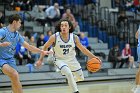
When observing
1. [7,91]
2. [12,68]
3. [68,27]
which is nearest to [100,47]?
[7,91]

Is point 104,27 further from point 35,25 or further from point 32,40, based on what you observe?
point 32,40

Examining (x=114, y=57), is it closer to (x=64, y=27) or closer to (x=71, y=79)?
(x=64, y=27)

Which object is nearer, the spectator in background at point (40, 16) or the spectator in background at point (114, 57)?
the spectator in background at point (114, 57)

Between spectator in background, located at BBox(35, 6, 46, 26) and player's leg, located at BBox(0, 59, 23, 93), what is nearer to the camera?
player's leg, located at BBox(0, 59, 23, 93)

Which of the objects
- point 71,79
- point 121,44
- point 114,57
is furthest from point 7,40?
point 121,44

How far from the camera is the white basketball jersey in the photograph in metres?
7.83

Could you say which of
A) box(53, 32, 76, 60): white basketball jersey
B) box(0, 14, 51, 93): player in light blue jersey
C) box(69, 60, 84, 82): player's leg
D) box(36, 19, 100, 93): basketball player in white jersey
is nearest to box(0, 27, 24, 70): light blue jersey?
box(0, 14, 51, 93): player in light blue jersey

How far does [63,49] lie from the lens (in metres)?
7.82

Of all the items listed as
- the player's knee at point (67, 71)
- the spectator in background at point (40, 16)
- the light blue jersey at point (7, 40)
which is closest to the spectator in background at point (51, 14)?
the spectator in background at point (40, 16)

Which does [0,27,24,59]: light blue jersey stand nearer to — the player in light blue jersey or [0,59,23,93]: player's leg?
the player in light blue jersey

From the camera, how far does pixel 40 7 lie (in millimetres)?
16422

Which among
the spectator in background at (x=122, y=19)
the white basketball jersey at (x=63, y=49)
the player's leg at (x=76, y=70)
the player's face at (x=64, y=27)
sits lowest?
the player's leg at (x=76, y=70)

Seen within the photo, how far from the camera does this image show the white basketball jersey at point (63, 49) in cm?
783

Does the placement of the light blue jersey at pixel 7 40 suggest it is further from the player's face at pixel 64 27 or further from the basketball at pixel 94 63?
the basketball at pixel 94 63
